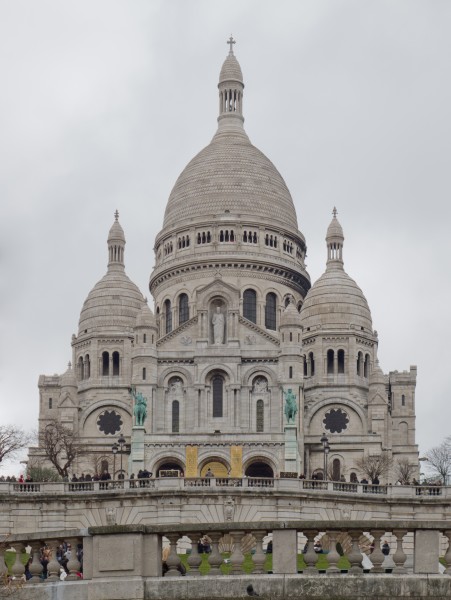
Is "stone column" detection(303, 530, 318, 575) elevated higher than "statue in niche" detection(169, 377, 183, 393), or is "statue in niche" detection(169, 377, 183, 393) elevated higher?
"statue in niche" detection(169, 377, 183, 393)

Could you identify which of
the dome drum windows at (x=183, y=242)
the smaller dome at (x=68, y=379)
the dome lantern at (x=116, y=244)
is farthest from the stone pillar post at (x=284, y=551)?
the dome lantern at (x=116, y=244)

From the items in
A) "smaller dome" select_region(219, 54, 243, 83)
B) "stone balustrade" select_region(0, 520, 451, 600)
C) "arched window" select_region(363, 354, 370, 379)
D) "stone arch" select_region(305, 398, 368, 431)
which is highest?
"smaller dome" select_region(219, 54, 243, 83)

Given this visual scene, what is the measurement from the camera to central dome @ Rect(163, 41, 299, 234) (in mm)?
118562

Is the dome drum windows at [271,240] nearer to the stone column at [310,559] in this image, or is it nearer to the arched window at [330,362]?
the arched window at [330,362]

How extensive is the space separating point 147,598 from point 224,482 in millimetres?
39973

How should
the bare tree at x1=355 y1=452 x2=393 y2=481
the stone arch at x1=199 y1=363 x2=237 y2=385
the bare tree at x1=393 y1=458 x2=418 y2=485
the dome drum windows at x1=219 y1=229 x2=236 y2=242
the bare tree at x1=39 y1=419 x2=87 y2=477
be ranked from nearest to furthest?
the bare tree at x1=39 y1=419 x2=87 y2=477, the bare tree at x1=355 y1=452 x2=393 y2=481, the bare tree at x1=393 y1=458 x2=418 y2=485, the stone arch at x1=199 y1=363 x2=237 y2=385, the dome drum windows at x1=219 y1=229 x2=236 y2=242

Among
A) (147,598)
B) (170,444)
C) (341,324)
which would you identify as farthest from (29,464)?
(147,598)

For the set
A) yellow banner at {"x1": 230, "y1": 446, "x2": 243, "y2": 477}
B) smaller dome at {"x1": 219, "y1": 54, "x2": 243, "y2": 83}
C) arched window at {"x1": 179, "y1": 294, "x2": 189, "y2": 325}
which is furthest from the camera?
smaller dome at {"x1": 219, "y1": 54, "x2": 243, "y2": 83}

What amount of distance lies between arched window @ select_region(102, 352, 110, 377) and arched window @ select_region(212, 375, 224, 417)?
13075mm

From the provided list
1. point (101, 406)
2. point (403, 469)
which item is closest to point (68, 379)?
→ point (101, 406)

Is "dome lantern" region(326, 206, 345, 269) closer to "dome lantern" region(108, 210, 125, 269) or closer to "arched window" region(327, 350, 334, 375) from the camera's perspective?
"arched window" region(327, 350, 334, 375)

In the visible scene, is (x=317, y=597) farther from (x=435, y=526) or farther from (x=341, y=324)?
(x=341, y=324)

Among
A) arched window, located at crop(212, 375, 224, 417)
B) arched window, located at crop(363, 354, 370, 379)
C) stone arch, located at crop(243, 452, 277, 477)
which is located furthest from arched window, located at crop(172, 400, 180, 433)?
arched window, located at crop(363, 354, 370, 379)

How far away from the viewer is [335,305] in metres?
111
